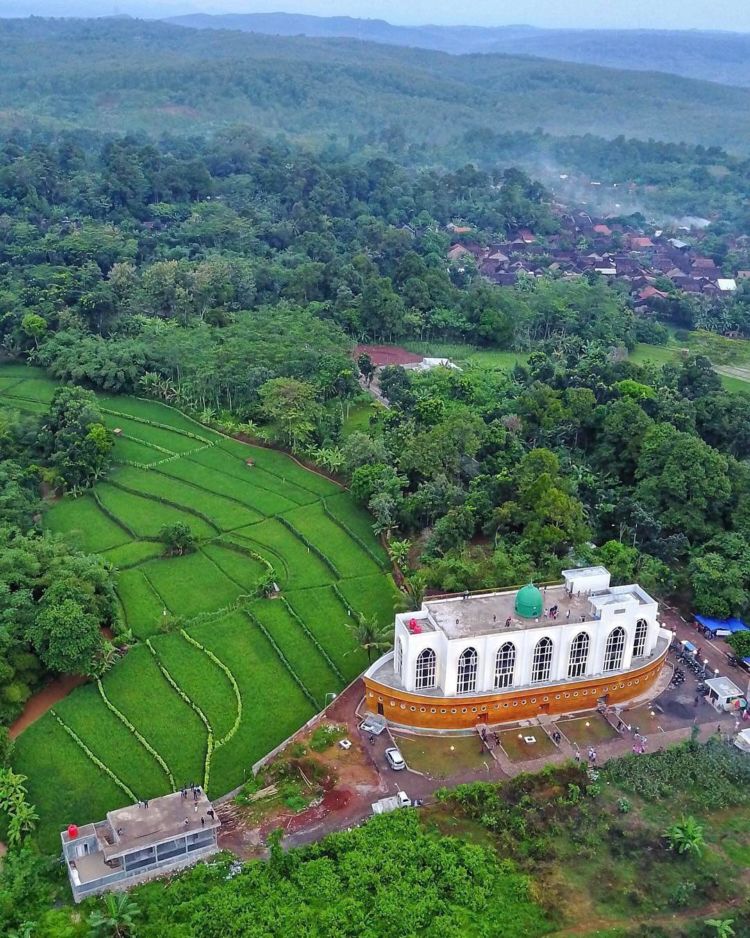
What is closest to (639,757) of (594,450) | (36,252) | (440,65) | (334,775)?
(334,775)

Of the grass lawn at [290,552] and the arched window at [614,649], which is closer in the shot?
the arched window at [614,649]

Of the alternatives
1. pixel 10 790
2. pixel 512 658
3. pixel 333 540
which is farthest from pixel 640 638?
pixel 10 790

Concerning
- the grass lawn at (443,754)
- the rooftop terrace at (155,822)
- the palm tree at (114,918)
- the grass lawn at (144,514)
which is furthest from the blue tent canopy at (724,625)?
the palm tree at (114,918)

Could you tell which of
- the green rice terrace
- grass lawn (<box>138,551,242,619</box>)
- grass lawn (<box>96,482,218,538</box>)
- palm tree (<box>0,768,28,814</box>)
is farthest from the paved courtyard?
grass lawn (<box>96,482,218,538</box>)

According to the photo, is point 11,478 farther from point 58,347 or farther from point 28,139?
point 28,139

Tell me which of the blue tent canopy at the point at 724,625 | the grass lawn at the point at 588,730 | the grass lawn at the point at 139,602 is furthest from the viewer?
the grass lawn at the point at 139,602

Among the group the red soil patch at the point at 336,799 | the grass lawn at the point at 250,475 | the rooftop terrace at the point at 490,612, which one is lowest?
the red soil patch at the point at 336,799

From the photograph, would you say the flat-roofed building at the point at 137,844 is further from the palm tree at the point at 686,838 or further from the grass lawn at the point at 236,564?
the grass lawn at the point at 236,564
